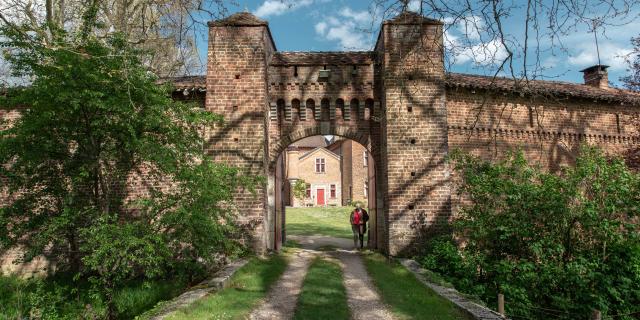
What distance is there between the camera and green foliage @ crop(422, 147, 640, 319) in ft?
29.0

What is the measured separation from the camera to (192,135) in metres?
8.86

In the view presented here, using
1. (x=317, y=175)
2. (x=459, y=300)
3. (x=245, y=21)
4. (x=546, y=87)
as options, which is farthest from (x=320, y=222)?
(x=459, y=300)

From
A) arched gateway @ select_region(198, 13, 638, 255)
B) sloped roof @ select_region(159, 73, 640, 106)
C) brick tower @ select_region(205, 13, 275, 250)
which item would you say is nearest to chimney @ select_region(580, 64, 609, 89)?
sloped roof @ select_region(159, 73, 640, 106)

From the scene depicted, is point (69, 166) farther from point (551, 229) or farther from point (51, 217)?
point (551, 229)

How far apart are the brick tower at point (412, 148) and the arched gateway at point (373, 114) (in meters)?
0.03

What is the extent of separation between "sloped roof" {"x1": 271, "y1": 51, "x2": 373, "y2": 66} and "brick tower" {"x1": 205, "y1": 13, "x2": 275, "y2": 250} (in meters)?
0.91

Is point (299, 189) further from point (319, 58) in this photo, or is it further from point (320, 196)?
point (319, 58)

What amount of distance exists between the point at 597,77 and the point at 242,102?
Answer: 1427cm

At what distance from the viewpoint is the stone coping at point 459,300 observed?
19.4ft

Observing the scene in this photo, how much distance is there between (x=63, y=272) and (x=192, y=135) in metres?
6.06

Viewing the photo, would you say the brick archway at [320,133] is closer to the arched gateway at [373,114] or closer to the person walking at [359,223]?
the arched gateway at [373,114]

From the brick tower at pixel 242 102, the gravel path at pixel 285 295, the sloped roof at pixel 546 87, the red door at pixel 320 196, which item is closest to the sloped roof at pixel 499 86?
the sloped roof at pixel 546 87

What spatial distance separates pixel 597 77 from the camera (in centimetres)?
1680

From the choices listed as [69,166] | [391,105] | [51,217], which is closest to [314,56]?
[391,105]
